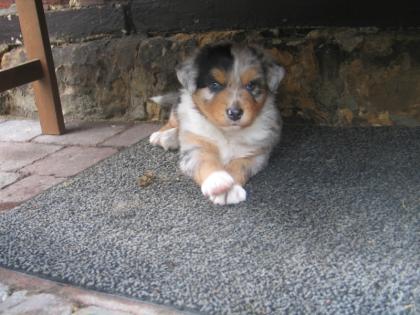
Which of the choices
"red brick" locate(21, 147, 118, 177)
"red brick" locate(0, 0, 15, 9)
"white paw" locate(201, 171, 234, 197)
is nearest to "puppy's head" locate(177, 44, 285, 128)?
"white paw" locate(201, 171, 234, 197)

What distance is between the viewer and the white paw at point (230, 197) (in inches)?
95.2

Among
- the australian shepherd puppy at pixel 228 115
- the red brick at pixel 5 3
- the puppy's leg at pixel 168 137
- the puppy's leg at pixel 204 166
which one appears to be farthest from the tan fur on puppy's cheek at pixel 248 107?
the red brick at pixel 5 3

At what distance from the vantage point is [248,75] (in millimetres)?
2689

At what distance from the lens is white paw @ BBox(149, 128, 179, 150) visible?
331cm

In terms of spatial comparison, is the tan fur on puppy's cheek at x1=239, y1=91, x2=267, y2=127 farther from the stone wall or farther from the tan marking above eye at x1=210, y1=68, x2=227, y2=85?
the stone wall

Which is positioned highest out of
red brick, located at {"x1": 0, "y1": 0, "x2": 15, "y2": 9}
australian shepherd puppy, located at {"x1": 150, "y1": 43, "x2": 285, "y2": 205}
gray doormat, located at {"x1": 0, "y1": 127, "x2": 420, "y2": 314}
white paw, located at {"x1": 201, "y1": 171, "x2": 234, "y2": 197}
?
red brick, located at {"x1": 0, "y1": 0, "x2": 15, "y2": 9}

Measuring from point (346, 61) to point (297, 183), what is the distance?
3.87ft

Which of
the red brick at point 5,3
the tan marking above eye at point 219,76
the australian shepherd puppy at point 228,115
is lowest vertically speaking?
the australian shepherd puppy at point 228,115

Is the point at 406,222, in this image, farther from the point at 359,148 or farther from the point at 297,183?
the point at 359,148

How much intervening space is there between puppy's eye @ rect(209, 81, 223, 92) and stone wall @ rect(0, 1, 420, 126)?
94cm

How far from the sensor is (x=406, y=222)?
2.08 metres

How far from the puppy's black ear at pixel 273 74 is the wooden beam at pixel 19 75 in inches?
71.3

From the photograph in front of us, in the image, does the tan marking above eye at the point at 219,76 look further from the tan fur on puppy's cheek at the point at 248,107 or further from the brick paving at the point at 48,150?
the brick paving at the point at 48,150

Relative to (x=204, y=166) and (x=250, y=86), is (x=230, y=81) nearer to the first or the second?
(x=250, y=86)
